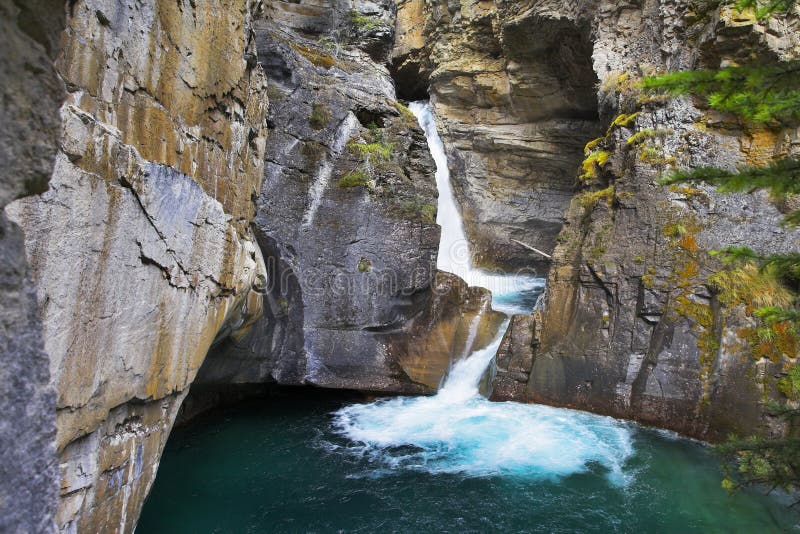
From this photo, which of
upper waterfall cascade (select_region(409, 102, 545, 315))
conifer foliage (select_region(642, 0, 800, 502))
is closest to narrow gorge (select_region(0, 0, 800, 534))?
conifer foliage (select_region(642, 0, 800, 502))

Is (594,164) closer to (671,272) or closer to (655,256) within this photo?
(655,256)

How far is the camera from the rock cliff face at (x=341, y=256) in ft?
37.2

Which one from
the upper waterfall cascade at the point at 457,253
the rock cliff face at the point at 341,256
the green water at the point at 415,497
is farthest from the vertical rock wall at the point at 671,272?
the upper waterfall cascade at the point at 457,253

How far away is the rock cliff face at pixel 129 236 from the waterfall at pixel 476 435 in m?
4.56

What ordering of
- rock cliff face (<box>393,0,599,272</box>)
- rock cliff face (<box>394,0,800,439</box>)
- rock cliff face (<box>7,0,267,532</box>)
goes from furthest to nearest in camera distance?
rock cliff face (<box>393,0,599,272</box>), rock cliff face (<box>394,0,800,439</box>), rock cliff face (<box>7,0,267,532</box>)

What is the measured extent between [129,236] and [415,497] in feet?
19.6

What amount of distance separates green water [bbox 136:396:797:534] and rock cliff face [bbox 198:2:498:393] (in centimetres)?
209

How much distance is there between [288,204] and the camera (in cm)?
1142

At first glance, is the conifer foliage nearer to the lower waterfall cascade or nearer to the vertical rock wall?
the lower waterfall cascade

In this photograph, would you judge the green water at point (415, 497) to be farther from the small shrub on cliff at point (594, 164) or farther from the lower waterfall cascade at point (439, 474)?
the small shrub on cliff at point (594, 164)

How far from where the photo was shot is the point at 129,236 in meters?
5.11

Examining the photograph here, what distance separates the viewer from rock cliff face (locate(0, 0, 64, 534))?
1754 millimetres

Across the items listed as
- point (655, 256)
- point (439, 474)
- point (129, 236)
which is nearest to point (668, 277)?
point (655, 256)

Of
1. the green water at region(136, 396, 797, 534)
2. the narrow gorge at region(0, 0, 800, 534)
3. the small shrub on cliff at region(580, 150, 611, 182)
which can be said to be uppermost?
the small shrub on cliff at region(580, 150, 611, 182)
